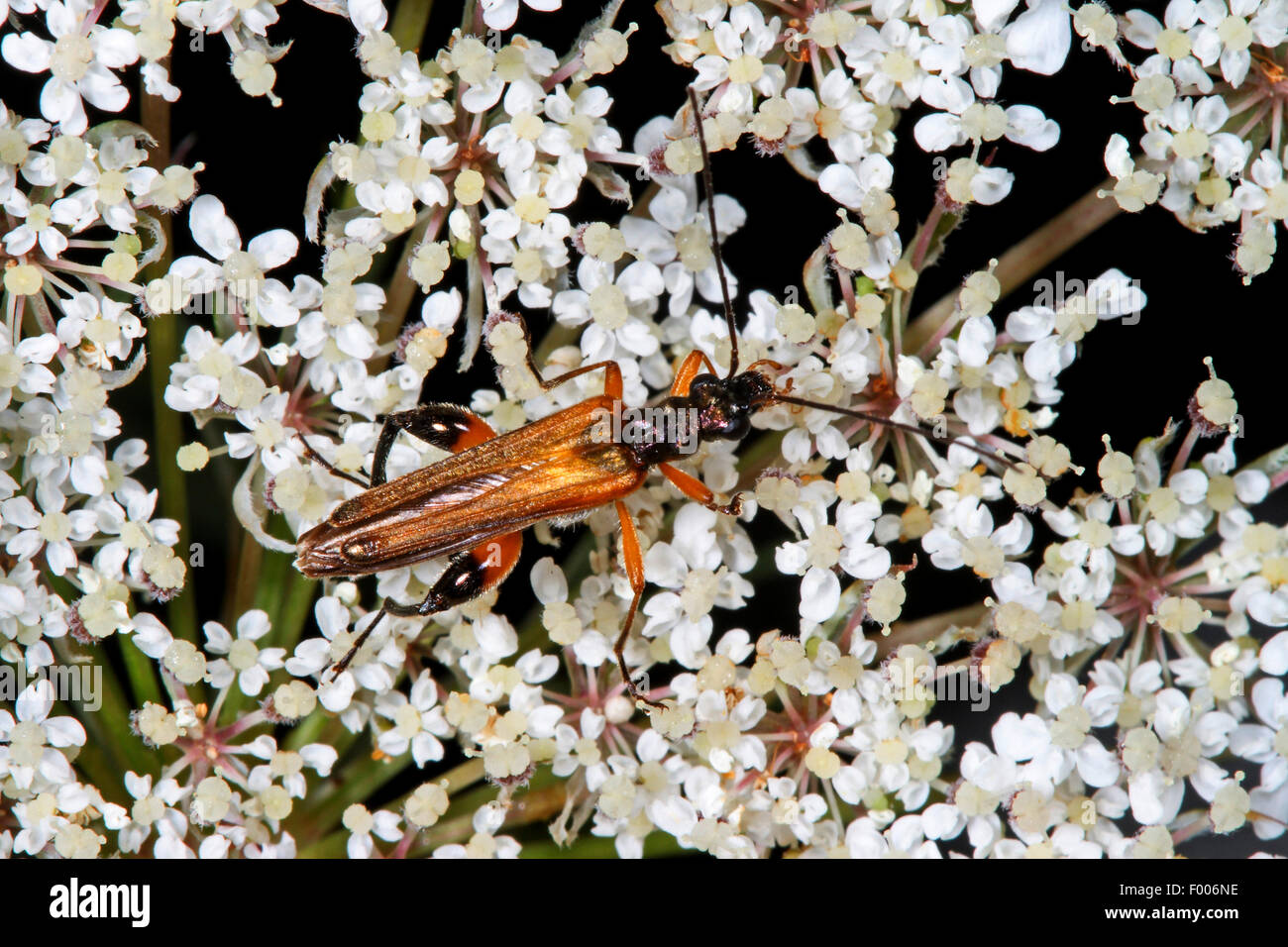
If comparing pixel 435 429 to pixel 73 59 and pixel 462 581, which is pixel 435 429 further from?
pixel 73 59

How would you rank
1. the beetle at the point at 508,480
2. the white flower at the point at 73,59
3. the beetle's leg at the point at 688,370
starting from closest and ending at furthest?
1. the white flower at the point at 73,59
2. the beetle at the point at 508,480
3. the beetle's leg at the point at 688,370

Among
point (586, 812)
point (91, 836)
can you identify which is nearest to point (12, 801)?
point (91, 836)

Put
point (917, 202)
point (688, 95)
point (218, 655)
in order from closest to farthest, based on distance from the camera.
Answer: point (688, 95) < point (917, 202) < point (218, 655)

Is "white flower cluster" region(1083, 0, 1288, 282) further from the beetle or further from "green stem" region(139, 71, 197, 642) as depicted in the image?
"green stem" region(139, 71, 197, 642)

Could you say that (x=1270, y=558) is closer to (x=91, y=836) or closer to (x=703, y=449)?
(x=703, y=449)

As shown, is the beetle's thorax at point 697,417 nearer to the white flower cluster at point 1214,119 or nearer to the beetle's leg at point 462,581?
the beetle's leg at point 462,581

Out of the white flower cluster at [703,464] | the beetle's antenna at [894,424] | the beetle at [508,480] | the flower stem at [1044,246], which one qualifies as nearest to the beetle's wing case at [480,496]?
the beetle at [508,480]

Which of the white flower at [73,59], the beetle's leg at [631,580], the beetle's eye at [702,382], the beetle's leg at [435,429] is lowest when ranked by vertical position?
the beetle's leg at [631,580]

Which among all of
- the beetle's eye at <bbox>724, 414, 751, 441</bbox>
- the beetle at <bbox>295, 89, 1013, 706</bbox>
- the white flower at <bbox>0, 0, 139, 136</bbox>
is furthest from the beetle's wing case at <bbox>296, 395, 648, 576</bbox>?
the white flower at <bbox>0, 0, 139, 136</bbox>
